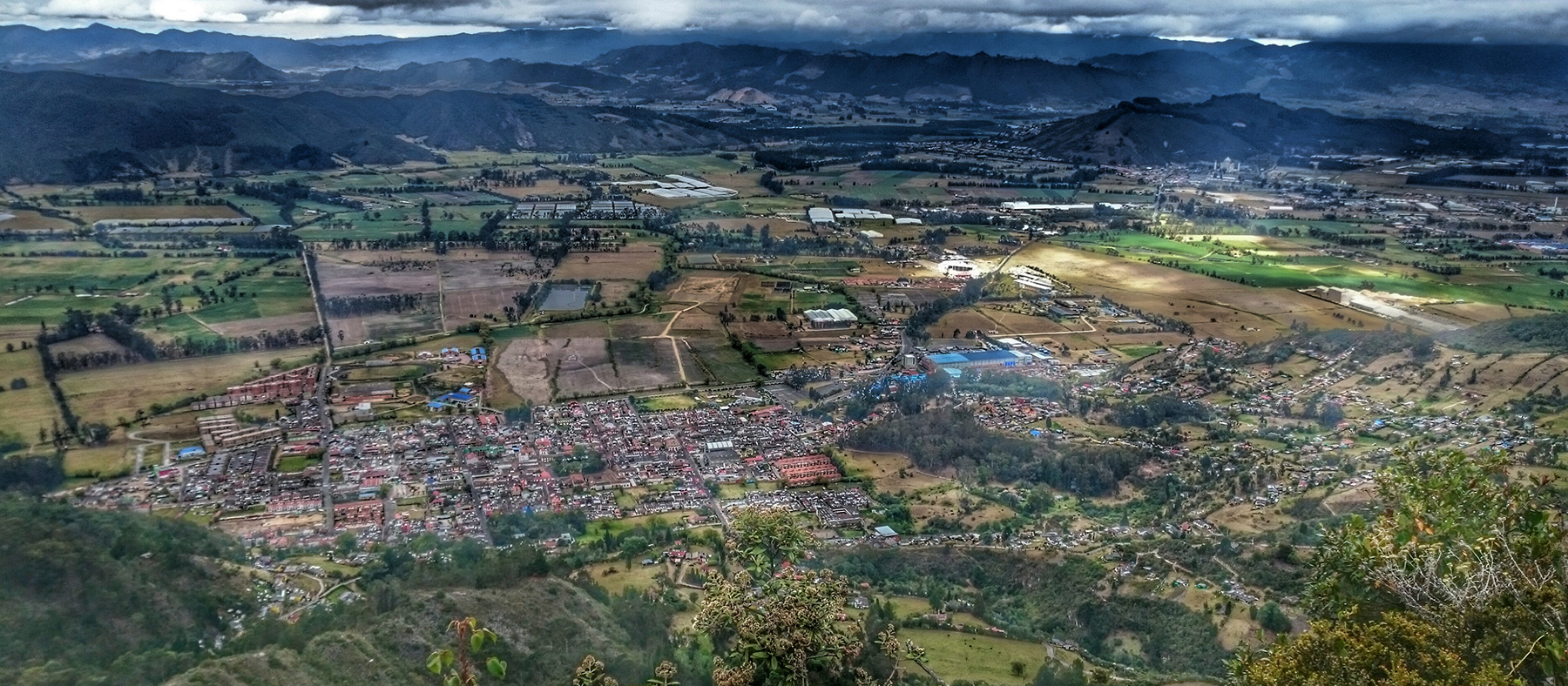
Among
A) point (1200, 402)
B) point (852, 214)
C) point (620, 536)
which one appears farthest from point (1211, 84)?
point (620, 536)

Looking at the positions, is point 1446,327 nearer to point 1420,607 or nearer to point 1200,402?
point 1200,402

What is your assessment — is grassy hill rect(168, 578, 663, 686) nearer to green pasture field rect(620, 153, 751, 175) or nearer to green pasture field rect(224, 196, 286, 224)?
green pasture field rect(224, 196, 286, 224)

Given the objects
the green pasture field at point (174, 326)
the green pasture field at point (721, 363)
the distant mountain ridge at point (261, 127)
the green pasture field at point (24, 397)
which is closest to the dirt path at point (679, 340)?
the green pasture field at point (721, 363)

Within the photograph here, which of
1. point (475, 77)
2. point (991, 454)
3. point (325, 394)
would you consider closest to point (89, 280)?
point (325, 394)

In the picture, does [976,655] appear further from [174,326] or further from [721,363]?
[174,326]

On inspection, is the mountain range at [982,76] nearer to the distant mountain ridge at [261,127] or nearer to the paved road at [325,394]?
the distant mountain ridge at [261,127]

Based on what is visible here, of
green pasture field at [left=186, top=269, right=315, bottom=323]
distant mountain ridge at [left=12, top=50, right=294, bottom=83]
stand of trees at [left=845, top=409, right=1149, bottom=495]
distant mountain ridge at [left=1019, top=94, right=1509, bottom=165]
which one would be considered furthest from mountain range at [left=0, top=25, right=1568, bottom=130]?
stand of trees at [left=845, top=409, right=1149, bottom=495]

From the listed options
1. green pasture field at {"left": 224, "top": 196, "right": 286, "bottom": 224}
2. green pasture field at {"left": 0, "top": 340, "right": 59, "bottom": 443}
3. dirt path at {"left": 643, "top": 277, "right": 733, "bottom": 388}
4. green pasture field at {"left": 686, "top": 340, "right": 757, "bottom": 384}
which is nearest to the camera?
green pasture field at {"left": 0, "top": 340, "right": 59, "bottom": 443}
